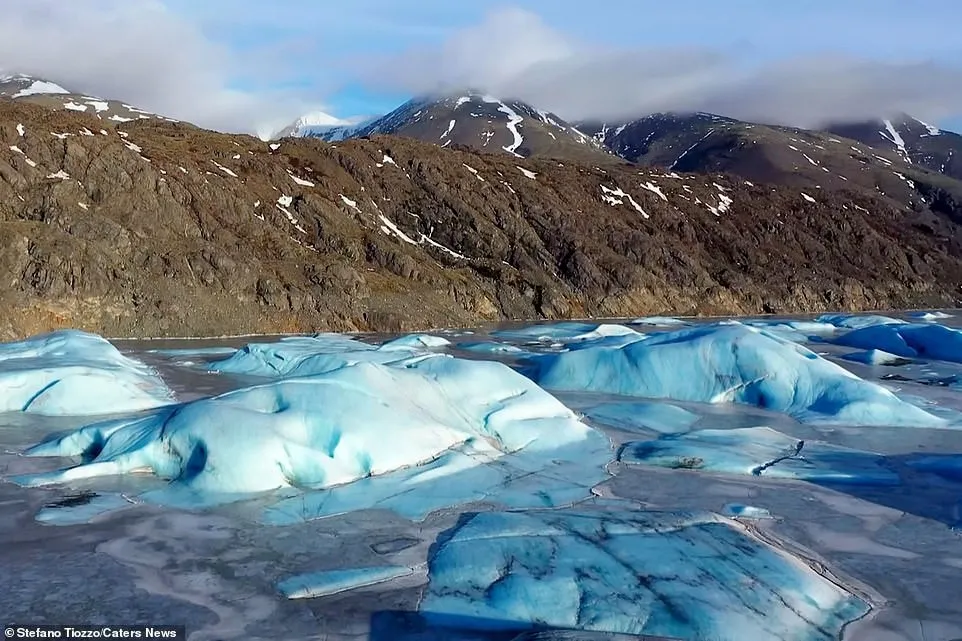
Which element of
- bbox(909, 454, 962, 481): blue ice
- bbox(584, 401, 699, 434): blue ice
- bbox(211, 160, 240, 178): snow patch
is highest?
bbox(211, 160, 240, 178): snow patch

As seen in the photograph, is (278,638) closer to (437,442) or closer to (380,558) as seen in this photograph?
(380,558)

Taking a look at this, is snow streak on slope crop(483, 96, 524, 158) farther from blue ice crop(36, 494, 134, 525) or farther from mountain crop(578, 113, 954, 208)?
blue ice crop(36, 494, 134, 525)

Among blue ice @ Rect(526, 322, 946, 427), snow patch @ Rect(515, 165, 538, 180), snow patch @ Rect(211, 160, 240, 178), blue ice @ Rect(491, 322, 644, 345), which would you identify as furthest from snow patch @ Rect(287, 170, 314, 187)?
blue ice @ Rect(526, 322, 946, 427)

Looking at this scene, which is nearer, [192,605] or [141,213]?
[192,605]

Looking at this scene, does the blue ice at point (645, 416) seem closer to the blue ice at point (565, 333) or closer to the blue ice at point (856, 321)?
the blue ice at point (565, 333)

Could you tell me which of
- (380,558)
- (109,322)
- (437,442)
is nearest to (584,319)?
(109,322)

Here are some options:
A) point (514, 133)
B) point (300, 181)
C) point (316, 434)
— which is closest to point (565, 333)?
point (300, 181)

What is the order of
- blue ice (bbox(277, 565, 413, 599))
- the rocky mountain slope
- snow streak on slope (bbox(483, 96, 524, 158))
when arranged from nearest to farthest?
blue ice (bbox(277, 565, 413, 599)) < the rocky mountain slope < snow streak on slope (bbox(483, 96, 524, 158))
